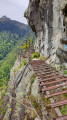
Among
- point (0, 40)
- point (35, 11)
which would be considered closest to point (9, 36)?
point (0, 40)

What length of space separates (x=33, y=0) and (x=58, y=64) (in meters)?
9.65

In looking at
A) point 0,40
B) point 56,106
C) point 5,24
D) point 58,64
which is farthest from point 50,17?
point 5,24

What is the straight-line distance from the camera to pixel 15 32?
149m

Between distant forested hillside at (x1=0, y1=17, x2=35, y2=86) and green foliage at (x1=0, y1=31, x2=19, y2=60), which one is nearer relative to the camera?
distant forested hillside at (x1=0, y1=17, x2=35, y2=86)

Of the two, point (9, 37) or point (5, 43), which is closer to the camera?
point (5, 43)

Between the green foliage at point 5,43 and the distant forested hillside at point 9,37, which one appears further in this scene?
the green foliage at point 5,43

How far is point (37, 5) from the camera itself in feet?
43.2

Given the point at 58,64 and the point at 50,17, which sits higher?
the point at 50,17

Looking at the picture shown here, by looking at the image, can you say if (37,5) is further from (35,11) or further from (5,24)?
(5,24)

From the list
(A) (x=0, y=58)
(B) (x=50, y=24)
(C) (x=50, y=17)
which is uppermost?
(C) (x=50, y=17)

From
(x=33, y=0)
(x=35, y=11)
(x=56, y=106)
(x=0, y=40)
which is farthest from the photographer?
(x=0, y=40)

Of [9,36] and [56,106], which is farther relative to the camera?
[9,36]

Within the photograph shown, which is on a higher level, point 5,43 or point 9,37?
point 9,37

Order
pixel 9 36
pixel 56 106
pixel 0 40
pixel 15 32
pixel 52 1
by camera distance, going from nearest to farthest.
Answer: pixel 56 106 → pixel 52 1 → pixel 0 40 → pixel 9 36 → pixel 15 32
